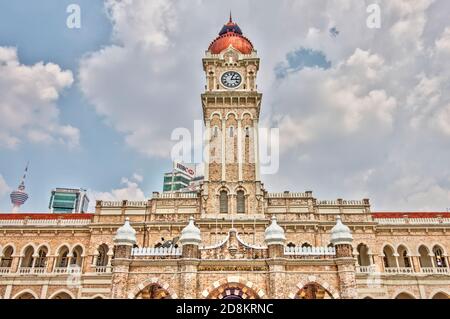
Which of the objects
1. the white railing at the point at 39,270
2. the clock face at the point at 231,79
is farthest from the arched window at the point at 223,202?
the white railing at the point at 39,270

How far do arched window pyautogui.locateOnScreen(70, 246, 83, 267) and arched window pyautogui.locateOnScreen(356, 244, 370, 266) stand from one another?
2523 centimetres

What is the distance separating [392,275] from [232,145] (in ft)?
59.1

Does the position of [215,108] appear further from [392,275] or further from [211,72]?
[392,275]

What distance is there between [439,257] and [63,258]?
112ft

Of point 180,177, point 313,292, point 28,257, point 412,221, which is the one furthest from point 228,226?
point 180,177

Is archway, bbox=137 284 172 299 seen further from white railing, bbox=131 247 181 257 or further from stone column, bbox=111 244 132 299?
white railing, bbox=131 247 181 257

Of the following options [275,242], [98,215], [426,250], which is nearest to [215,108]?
[98,215]

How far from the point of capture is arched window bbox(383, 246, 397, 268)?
32.7 m

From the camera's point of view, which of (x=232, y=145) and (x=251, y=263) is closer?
(x=251, y=263)

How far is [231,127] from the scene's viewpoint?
35938 mm

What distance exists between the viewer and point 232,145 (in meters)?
35.2

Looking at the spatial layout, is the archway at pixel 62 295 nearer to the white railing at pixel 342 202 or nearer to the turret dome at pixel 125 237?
the turret dome at pixel 125 237

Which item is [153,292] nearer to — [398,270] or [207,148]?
[207,148]
